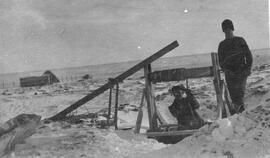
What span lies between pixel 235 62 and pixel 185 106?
1.43 meters

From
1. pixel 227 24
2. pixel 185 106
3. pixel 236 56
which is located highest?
pixel 227 24

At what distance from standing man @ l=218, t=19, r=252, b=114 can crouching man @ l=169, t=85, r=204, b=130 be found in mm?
816

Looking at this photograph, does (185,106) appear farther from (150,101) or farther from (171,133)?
(171,133)

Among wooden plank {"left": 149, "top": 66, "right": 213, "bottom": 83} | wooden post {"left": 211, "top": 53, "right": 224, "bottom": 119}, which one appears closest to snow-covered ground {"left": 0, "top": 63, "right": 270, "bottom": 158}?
wooden post {"left": 211, "top": 53, "right": 224, "bottom": 119}

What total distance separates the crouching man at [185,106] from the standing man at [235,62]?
32.1 inches

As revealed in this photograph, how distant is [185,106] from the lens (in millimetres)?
7344

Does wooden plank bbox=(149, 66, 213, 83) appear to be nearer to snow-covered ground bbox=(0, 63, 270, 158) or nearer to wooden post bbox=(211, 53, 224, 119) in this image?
wooden post bbox=(211, 53, 224, 119)

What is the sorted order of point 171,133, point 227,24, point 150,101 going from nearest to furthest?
point 171,133
point 227,24
point 150,101

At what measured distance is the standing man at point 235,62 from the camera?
7059mm

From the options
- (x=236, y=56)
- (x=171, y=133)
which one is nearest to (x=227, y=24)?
(x=236, y=56)

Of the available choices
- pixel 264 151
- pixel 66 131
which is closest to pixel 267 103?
pixel 264 151

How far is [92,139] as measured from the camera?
21.2 feet

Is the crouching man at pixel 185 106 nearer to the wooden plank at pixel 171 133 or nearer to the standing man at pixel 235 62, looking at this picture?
the wooden plank at pixel 171 133

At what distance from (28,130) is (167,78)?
3.07 m
